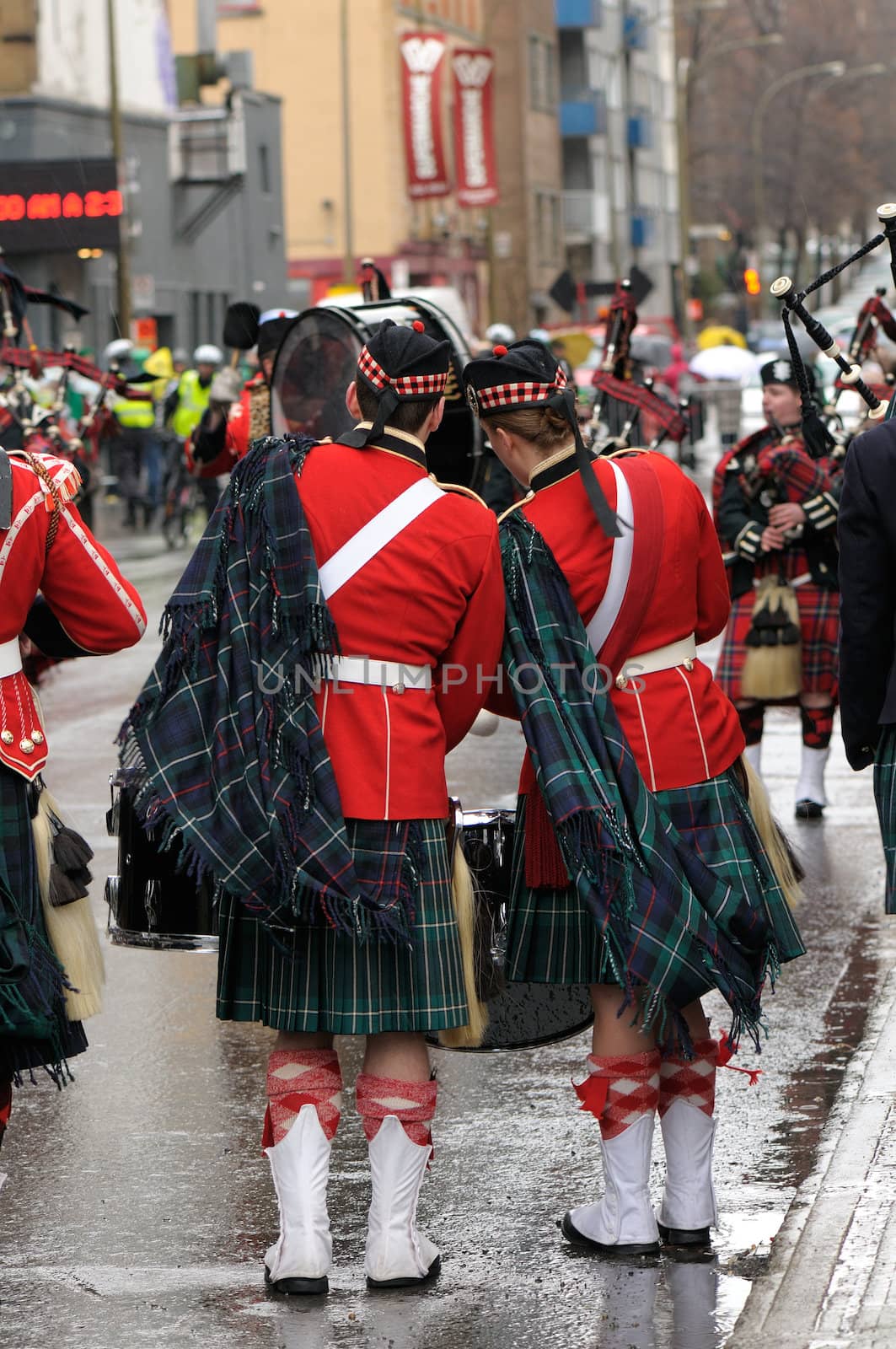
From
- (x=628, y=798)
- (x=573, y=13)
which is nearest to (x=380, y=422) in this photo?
(x=628, y=798)

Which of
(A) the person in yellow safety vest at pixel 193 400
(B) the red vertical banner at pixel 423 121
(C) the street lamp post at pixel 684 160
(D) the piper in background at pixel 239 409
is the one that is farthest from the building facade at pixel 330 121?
(D) the piper in background at pixel 239 409

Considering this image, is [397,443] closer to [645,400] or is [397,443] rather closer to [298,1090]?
[298,1090]

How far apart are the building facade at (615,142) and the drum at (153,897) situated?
56854 mm

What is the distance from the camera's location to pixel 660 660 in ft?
15.3

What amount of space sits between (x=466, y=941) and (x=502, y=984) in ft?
0.82

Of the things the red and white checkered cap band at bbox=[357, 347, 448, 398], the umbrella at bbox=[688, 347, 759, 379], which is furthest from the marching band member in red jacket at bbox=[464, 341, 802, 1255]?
the umbrella at bbox=[688, 347, 759, 379]

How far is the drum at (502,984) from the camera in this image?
184 inches

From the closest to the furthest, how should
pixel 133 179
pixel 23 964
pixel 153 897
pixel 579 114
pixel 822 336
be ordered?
pixel 23 964 < pixel 822 336 < pixel 153 897 < pixel 133 179 < pixel 579 114

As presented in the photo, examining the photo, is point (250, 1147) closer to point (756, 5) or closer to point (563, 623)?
point (563, 623)

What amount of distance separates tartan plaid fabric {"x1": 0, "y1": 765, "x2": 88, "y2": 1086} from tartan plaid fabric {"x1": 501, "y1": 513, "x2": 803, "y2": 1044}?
1.00 m

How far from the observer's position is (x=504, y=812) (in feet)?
16.1

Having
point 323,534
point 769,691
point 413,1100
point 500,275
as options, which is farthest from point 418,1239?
point 500,275

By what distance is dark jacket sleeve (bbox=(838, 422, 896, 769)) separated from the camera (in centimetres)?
450

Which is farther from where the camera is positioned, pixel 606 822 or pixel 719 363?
pixel 719 363
